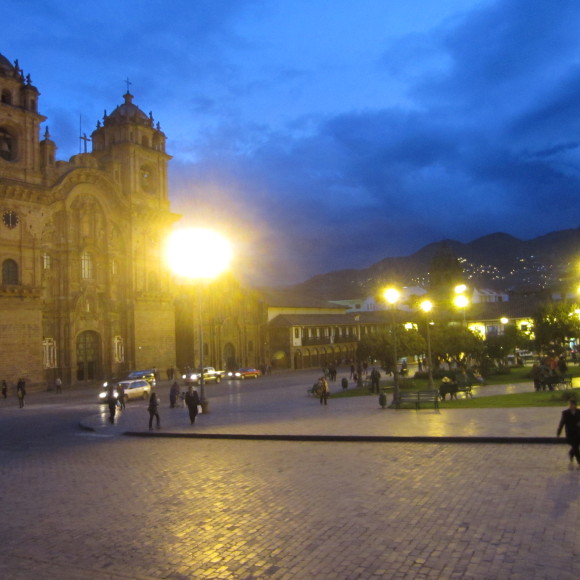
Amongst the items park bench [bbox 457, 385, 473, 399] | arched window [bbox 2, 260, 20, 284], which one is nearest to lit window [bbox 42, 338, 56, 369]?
arched window [bbox 2, 260, 20, 284]

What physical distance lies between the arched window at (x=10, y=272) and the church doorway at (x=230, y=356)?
24809mm

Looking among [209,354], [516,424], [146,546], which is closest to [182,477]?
[146,546]

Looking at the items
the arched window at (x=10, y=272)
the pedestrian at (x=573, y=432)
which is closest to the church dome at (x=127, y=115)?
the arched window at (x=10, y=272)

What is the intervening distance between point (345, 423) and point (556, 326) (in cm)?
2414

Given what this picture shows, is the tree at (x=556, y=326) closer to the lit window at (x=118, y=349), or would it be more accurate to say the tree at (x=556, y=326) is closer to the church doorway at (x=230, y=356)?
the church doorway at (x=230, y=356)

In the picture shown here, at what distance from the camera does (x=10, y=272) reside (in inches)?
1673

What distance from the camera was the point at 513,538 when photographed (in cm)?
755

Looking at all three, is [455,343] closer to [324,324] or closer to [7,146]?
[324,324]

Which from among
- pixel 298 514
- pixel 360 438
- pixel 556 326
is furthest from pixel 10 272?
pixel 298 514

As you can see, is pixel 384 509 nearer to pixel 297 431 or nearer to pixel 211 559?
pixel 211 559

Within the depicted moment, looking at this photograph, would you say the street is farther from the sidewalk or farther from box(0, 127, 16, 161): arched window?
box(0, 127, 16, 161): arched window

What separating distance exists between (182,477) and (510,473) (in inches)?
263

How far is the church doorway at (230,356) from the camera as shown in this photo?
205ft

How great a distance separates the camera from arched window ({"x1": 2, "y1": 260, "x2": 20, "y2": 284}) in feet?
138
